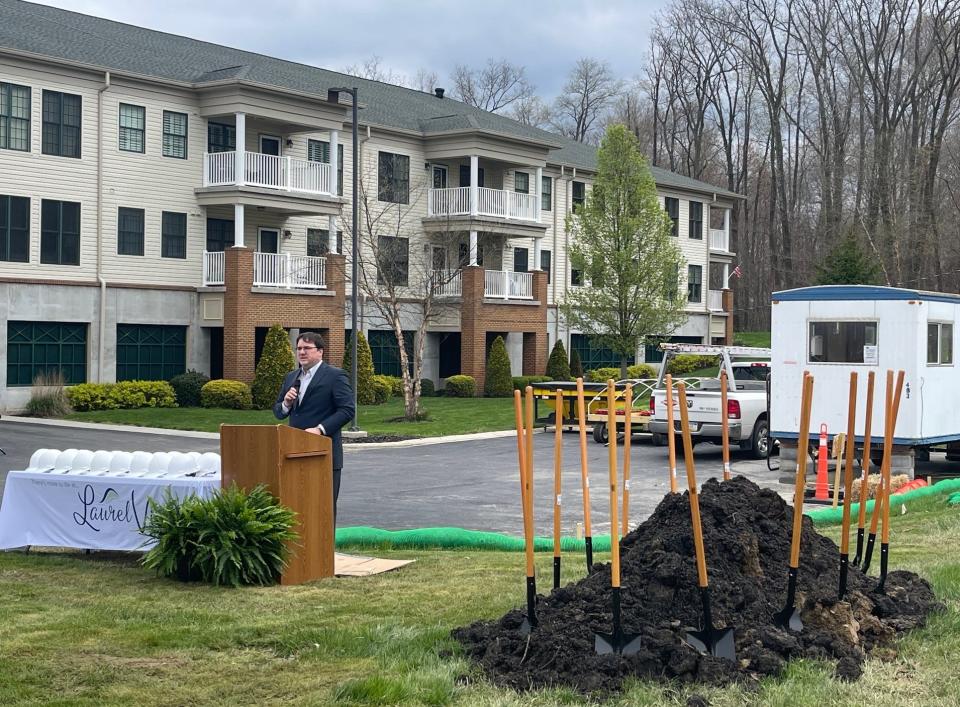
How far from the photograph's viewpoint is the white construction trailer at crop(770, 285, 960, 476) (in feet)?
63.5

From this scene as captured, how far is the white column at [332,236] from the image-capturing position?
39.1 meters

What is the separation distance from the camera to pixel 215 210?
3791cm

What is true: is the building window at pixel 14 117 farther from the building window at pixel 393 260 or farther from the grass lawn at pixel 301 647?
the grass lawn at pixel 301 647

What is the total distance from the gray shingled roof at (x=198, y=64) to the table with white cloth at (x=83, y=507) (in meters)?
25.0

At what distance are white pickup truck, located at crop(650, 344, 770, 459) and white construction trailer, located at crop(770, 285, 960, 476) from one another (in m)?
2.49

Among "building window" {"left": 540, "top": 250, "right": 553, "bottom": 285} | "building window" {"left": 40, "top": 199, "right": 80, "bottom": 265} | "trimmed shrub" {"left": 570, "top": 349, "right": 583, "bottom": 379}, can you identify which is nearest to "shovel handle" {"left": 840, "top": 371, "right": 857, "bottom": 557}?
"building window" {"left": 40, "top": 199, "right": 80, "bottom": 265}

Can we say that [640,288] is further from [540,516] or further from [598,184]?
[540,516]

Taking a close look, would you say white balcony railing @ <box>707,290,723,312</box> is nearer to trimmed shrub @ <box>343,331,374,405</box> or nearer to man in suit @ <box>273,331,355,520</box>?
trimmed shrub @ <box>343,331,374,405</box>

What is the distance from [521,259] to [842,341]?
95.8ft

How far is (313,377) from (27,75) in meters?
26.5

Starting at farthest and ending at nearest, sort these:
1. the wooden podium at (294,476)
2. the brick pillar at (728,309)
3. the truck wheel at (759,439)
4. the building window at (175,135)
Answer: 1. the brick pillar at (728,309)
2. the building window at (175,135)
3. the truck wheel at (759,439)
4. the wooden podium at (294,476)

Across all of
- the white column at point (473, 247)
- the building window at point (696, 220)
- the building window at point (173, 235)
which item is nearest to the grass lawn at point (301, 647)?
the building window at point (173, 235)

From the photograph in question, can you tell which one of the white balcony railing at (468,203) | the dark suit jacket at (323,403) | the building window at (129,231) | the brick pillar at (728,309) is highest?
the white balcony railing at (468,203)

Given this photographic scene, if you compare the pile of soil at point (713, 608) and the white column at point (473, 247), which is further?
the white column at point (473, 247)
